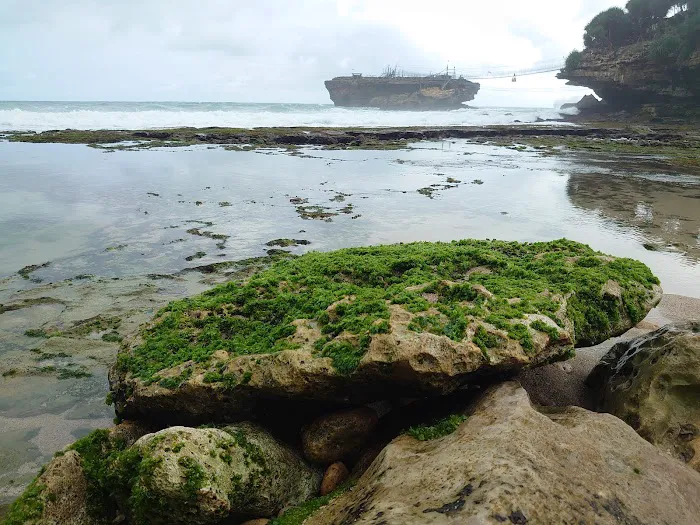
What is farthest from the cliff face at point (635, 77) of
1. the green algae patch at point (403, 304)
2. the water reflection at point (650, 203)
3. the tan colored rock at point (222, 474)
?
the tan colored rock at point (222, 474)

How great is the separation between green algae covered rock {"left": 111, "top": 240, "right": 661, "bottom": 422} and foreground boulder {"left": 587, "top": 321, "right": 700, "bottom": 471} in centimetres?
51

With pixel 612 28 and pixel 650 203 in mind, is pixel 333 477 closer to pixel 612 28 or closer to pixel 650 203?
pixel 650 203

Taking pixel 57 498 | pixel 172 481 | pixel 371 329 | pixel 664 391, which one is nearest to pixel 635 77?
pixel 664 391

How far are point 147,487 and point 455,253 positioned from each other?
490 centimetres

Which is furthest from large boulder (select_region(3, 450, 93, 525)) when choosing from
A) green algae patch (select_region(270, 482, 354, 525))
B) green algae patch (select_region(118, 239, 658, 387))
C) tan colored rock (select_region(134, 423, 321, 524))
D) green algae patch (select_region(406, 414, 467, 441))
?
green algae patch (select_region(406, 414, 467, 441))

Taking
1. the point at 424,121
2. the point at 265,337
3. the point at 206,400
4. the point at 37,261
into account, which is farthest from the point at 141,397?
the point at 424,121

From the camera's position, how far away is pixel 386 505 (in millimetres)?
3332

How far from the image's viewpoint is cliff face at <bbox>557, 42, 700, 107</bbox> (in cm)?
5584

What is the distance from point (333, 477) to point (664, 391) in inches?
130

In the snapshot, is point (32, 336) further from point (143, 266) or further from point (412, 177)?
point (412, 177)

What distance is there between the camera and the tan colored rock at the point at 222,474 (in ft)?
12.7

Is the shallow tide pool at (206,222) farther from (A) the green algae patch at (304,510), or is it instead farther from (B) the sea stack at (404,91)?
(B) the sea stack at (404,91)

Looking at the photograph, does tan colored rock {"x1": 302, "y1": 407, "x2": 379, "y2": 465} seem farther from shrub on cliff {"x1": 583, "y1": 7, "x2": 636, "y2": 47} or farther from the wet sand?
shrub on cliff {"x1": 583, "y1": 7, "x2": 636, "y2": 47}

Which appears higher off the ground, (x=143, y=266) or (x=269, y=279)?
(x=269, y=279)
